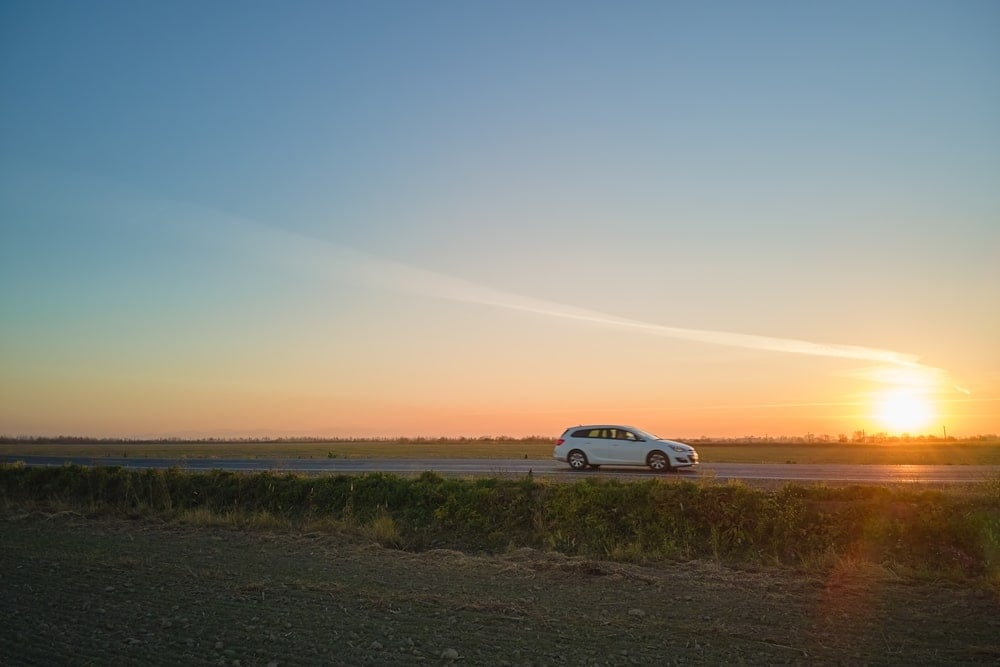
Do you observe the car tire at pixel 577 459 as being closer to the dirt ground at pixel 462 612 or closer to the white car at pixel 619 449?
the white car at pixel 619 449

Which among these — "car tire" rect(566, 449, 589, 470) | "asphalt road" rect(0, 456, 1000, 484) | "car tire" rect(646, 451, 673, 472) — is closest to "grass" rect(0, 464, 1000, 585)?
"asphalt road" rect(0, 456, 1000, 484)

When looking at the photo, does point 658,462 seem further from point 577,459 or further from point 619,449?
point 577,459

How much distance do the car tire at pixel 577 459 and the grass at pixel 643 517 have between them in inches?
403

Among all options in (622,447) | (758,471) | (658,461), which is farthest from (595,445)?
(758,471)

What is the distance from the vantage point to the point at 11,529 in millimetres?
18578

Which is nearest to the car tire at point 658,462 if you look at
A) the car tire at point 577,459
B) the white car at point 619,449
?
the white car at point 619,449

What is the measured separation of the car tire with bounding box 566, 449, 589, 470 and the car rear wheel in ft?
8.16

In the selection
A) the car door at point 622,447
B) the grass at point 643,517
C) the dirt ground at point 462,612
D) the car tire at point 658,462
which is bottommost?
the dirt ground at point 462,612

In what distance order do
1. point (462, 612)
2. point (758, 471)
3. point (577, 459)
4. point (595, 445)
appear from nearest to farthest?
point (462, 612)
point (758, 471)
point (595, 445)
point (577, 459)

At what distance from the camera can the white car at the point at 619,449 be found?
26.9 metres

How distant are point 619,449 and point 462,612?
18.3 metres

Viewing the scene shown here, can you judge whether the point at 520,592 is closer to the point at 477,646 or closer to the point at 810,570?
the point at 477,646

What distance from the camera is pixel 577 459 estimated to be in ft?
93.3

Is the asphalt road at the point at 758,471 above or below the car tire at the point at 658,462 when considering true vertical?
below
